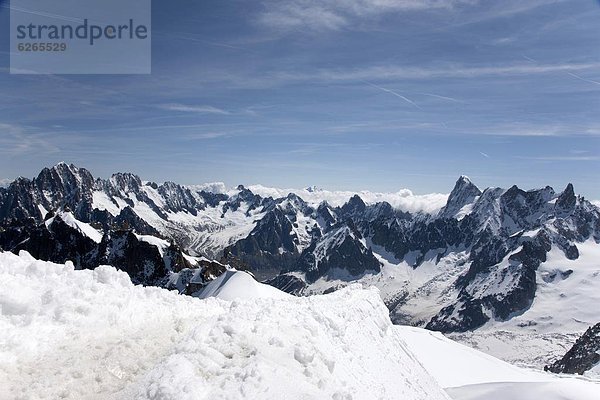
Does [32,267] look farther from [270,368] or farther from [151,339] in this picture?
[270,368]

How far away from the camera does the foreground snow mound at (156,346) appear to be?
37.6ft

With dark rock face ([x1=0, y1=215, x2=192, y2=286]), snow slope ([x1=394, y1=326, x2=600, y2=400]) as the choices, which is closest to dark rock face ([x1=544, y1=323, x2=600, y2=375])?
snow slope ([x1=394, y1=326, x2=600, y2=400])

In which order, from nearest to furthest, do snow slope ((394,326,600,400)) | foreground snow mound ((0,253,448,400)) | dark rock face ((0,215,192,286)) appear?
1. foreground snow mound ((0,253,448,400))
2. snow slope ((394,326,600,400))
3. dark rock face ((0,215,192,286))

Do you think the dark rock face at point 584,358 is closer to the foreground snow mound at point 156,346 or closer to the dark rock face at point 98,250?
the dark rock face at point 98,250

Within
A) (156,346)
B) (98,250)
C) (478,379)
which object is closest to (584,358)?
(478,379)

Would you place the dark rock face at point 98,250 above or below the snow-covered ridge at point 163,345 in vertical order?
below

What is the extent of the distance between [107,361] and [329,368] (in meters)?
6.91

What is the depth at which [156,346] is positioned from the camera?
518 inches

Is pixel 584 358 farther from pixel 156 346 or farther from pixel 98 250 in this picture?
pixel 156 346

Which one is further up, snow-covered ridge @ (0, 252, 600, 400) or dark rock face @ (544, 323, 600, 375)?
snow-covered ridge @ (0, 252, 600, 400)

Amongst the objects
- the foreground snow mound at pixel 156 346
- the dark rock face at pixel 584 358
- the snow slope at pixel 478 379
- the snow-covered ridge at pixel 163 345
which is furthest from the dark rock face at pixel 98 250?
the dark rock face at pixel 584 358

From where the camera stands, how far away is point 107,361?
1216 centimetres

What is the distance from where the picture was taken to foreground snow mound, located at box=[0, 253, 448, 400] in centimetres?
1145

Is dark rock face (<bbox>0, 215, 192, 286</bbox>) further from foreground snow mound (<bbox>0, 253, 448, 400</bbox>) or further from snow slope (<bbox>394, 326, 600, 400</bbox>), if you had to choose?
foreground snow mound (<bbox>0, 253, 448, 400</bbox>)
